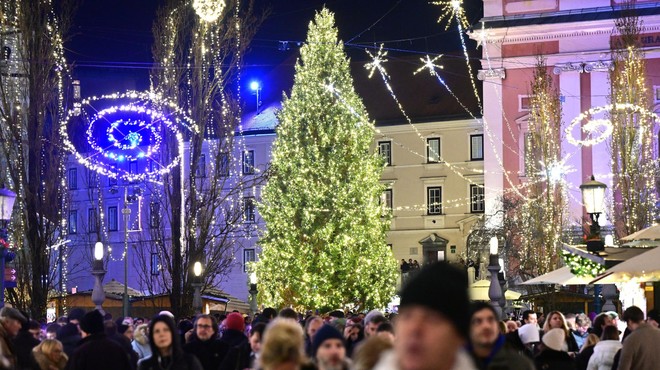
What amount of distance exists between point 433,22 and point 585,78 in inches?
723

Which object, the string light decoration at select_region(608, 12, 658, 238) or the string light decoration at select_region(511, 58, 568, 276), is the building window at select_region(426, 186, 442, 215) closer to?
the string light decoration at select_region(511, 58, 568, 276)

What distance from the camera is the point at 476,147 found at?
65.4 meters

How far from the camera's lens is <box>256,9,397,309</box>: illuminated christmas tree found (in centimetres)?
4628

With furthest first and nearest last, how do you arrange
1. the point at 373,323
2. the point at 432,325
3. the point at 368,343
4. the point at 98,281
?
the point at 98,281
the point at 373,323
the point at 368,343
the point at 432,325

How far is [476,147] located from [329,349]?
58.3 m

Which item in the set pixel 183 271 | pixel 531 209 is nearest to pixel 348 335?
pixel 183 271

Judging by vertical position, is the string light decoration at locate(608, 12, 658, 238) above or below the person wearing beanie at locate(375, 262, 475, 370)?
above

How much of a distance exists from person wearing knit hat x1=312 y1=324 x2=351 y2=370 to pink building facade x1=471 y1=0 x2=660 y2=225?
4464 centimetres

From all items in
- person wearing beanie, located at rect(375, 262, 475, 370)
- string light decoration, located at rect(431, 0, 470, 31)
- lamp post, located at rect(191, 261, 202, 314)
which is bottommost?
lamp post, located at rect(191, 261, 202, 314)

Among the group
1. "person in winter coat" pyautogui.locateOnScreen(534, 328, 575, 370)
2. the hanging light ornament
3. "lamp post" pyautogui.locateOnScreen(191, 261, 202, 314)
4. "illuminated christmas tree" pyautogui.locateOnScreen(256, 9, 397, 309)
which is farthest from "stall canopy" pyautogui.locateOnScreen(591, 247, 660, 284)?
"illuminated christmas tree" pyautogui.locateOnScreen(256, 9, 397, 309)

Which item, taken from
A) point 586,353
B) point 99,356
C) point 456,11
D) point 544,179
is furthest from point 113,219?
point 99,356

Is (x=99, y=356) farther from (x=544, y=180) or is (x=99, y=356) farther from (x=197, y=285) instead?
(x=544, y=180)

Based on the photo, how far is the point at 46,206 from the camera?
32.5 metres

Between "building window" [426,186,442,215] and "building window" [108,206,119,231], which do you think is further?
"building window" [108,206,119,231]
